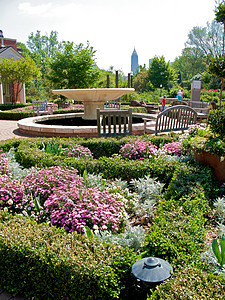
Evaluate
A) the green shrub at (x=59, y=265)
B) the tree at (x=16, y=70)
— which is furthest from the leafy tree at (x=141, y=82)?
the green shrub at (x=59, y=265)

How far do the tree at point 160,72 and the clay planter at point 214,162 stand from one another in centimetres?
4817

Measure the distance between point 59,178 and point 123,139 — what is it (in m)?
2.44

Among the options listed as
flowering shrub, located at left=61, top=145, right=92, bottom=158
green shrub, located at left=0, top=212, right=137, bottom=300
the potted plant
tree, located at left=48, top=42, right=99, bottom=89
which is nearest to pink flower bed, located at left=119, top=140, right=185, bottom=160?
flowering shrub, located at left=61, top=145, right=92, bottom=158

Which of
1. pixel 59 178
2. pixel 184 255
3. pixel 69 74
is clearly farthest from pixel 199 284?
pixel 69 74

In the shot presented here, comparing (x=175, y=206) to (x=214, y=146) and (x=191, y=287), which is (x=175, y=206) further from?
(x=214, y=146)

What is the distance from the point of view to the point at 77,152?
5.50 meters

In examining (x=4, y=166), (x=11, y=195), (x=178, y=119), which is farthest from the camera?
(x=178, y=119)

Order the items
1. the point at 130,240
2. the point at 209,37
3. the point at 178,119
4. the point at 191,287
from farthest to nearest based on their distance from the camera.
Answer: the point at 209,37 < the point at 178,119 < the point at 130,240 < the point at 191,287

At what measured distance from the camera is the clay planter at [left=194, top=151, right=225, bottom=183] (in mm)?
4058

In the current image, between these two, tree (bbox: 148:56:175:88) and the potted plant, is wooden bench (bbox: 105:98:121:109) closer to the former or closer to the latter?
the potted plant

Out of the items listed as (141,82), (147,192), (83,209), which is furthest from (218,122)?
(141,82)

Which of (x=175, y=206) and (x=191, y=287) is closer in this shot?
(x=191, y=287)

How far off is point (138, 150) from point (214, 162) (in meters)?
1.66

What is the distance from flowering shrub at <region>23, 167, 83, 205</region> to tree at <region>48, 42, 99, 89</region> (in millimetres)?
22491
